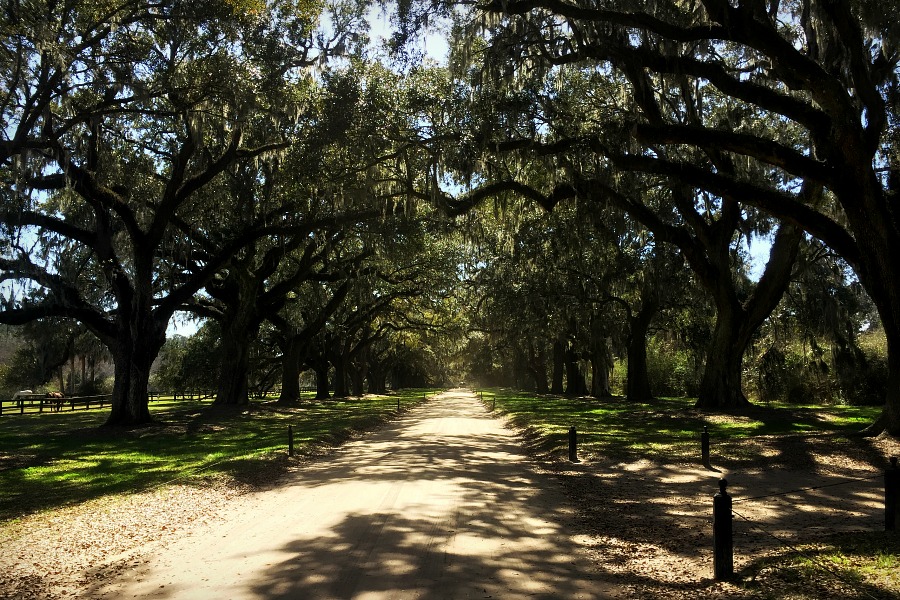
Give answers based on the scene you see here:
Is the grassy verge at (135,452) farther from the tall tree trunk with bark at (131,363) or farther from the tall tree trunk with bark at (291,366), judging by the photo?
the tall tree trunk with bark at (291,366)

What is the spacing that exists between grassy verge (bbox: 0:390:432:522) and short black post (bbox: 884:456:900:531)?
9421 mm

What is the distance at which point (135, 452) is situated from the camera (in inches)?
621

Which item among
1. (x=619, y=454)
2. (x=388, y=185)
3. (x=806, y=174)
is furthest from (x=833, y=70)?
(x=388, y=185)

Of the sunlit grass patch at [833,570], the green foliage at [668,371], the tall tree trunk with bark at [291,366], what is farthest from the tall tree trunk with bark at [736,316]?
the green foliage at [668,371]

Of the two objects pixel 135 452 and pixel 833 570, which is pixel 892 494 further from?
pixel 135 452

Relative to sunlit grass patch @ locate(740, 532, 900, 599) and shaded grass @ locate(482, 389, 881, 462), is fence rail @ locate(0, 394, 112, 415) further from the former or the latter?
sunlit grass patch @ locate(740, 532, 900, 599)

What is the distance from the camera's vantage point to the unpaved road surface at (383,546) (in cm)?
532

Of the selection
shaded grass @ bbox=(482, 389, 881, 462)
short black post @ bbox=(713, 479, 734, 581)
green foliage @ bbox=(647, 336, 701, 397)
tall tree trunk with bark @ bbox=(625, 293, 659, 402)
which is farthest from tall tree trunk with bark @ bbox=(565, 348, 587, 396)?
short black post @ bbox=(713, 479, 734, 581)

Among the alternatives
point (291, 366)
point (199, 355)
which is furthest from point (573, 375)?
point (199, 355)

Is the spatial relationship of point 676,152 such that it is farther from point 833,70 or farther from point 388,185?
point 388,185

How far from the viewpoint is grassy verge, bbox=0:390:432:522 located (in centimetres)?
1062

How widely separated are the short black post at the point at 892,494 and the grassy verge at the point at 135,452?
9.42 m

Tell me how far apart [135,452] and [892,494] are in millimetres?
15297

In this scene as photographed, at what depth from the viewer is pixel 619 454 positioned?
1414cm
